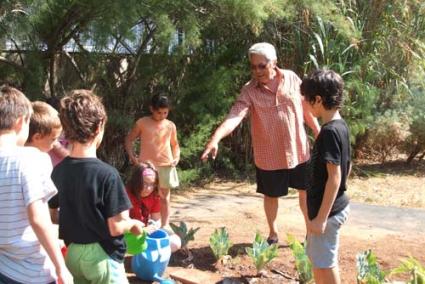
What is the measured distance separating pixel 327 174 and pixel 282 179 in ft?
5.61

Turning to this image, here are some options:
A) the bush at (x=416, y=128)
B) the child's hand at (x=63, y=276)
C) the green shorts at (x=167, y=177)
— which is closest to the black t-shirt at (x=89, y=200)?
the child's hand at (x=63, y=276)

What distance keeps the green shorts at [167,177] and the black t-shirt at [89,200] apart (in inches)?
98.2

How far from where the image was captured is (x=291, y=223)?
5.84 meters

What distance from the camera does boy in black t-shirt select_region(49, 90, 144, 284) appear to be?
263cm

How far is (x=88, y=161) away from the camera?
2.66 meters

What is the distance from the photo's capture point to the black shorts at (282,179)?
4.83m

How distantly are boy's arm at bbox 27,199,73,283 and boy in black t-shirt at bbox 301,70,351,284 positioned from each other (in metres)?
1.38

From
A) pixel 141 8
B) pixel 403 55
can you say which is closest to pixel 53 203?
pixel 141 8

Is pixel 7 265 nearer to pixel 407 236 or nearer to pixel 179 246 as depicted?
pixel 179 246

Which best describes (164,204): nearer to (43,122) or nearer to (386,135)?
(43,122)

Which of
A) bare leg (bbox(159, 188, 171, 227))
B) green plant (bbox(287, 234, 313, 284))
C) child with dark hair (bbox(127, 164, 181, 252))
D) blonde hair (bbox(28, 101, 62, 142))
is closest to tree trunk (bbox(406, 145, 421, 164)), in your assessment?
bare leg (bbox(159, 188, 171, 227))

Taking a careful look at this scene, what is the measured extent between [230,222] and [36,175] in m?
3.74

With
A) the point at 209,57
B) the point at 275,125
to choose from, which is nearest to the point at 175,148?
the point at 275,125

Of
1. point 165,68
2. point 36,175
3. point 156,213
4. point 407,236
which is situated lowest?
point 407,236
